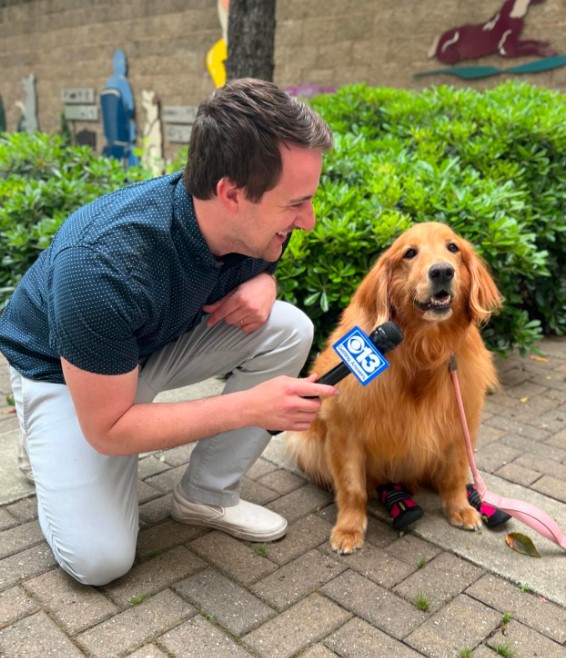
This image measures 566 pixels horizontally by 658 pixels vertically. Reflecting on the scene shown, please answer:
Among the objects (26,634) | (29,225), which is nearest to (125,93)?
(29,225)

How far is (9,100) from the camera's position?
16.7m

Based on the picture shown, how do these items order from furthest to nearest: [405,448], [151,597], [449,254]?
[405,448] < [449,254] < [151,597]

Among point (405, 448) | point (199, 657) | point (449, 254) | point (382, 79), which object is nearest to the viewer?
point (199, 657)

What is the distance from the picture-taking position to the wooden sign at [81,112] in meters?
14.3

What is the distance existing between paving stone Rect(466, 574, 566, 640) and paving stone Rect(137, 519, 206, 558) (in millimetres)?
1159

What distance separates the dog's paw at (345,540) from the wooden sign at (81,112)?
1326 centimetres

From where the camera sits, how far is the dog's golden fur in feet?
8.96

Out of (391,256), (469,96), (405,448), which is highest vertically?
(469,96)

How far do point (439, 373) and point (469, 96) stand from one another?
438cm

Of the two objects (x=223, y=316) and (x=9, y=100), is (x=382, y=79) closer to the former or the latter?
(x=223, y=316)

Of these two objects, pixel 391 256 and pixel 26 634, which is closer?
pixel 26 634

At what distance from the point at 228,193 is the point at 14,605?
64.0 inches

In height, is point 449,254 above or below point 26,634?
above

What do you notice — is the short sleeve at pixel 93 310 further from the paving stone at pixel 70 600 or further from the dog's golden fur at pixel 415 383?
the dog's golden fur at pixel 415 383
